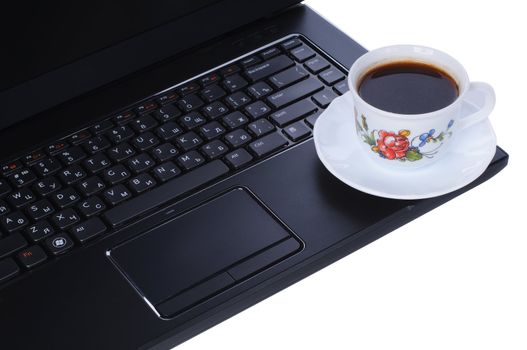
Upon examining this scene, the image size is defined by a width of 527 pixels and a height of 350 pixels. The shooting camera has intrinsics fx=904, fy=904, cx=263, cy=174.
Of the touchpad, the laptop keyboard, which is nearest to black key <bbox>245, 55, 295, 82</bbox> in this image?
the laptop keyboard

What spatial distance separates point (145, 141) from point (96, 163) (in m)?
0.07

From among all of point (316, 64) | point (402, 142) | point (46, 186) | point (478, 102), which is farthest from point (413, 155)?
point (46, 186)

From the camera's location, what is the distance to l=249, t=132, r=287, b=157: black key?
1129mm

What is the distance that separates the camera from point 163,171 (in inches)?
43.7

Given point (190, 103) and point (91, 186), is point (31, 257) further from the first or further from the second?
point (190, 103)

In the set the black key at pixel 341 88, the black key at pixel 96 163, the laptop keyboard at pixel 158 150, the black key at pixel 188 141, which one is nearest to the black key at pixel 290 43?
the laptop keyboard at pixel 158 150

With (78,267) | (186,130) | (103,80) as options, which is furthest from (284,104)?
(78,267)

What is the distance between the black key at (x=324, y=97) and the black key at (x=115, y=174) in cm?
27

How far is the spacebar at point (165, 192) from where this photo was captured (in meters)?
1.07

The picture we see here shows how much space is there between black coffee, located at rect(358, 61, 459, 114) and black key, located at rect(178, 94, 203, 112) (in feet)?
0.74

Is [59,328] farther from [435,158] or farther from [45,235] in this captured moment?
[435,158]

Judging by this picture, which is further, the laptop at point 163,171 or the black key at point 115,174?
the black key at point 115,174

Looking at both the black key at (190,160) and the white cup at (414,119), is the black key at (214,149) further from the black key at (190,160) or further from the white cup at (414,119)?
the white cup at (414,119)

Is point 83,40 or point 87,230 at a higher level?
point 83,40
